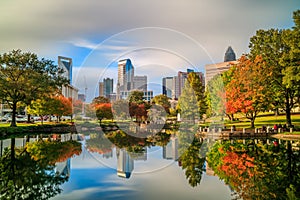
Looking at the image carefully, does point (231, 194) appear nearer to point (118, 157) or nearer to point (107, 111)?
point (118, 157)

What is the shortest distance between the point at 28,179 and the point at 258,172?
9195 mm

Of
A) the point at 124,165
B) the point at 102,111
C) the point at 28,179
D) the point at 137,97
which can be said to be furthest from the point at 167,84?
the point at 28,179

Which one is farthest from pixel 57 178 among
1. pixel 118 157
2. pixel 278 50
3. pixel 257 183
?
pixel 278 50

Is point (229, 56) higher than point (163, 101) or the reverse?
higher

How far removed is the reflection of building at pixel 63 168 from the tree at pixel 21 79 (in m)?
24.3

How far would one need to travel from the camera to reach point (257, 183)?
36.2 feet

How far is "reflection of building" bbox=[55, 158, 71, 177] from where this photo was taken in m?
13.3

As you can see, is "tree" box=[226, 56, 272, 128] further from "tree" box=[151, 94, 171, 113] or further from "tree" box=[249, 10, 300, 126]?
"tree" box=[151, 94, 171, 113]

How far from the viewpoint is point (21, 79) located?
38625 millimetres

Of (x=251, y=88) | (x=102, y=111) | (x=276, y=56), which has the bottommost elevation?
(x=102, y=111)

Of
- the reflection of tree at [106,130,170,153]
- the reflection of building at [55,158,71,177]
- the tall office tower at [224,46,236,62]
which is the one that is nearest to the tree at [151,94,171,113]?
the reflection of tree at [106,130,170,153]

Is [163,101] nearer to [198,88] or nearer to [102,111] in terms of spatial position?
[198,88]

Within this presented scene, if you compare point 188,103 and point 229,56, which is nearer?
point 188,103

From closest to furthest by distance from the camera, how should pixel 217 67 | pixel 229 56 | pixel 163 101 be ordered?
pixel 163 101
pixel 217 67
pixel 229 56
